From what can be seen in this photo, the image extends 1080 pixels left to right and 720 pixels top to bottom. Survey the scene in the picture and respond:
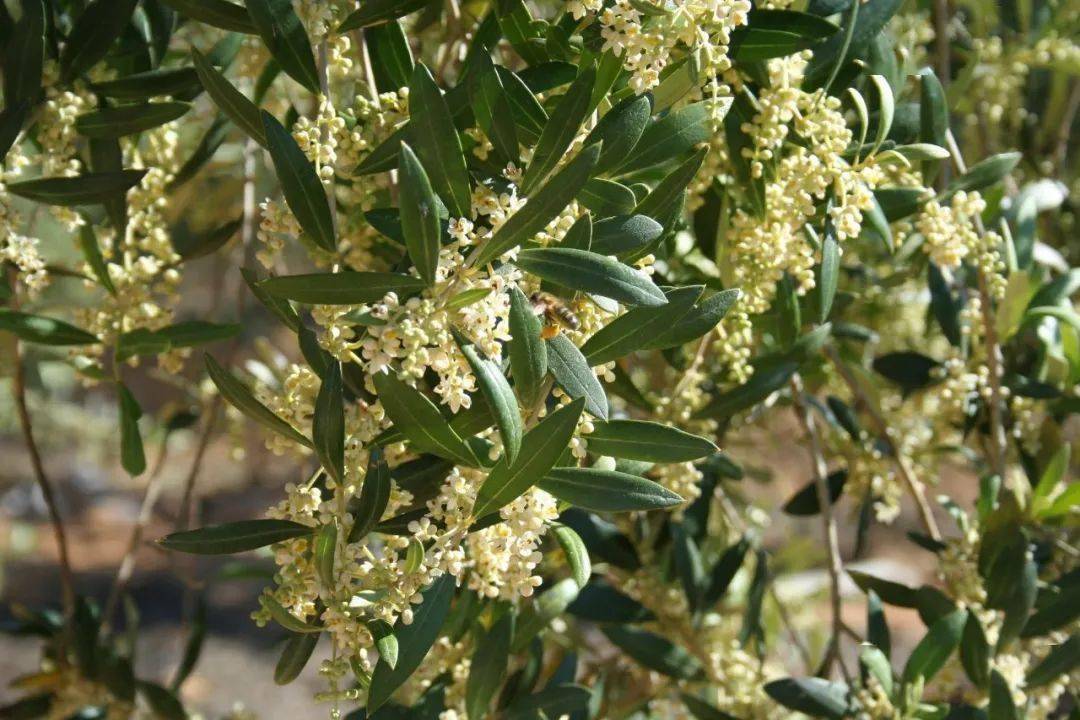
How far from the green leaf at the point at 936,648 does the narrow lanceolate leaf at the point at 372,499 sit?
26.6 inches

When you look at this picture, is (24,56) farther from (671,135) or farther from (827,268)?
(827,268)

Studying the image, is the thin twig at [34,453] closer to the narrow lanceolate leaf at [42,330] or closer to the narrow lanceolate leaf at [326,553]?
the narrow lanceolate leaf at [42,330]

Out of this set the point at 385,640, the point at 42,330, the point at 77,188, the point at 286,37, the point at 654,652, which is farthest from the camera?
the point at 654,652

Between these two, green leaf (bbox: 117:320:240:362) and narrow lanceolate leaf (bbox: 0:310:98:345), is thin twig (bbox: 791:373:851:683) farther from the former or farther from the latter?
narrow lanceolate leaf (bbox: 0:310:98:345)

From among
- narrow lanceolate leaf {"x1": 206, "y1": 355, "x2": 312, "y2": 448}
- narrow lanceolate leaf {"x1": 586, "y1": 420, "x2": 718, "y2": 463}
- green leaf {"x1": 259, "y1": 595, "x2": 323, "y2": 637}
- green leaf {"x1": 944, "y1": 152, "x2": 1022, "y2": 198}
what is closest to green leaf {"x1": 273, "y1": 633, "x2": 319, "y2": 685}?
green leaf {"x1": 259, "y1": 595, "x2": 323, "y2": 637}

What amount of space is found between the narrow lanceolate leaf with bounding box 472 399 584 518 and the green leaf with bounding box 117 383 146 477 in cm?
50

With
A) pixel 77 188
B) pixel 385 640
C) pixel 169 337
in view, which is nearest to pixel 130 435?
pixel 169 337

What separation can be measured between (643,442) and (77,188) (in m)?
0.56

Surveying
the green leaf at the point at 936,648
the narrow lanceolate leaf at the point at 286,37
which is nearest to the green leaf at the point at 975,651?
the green leaf at the point at 936,648

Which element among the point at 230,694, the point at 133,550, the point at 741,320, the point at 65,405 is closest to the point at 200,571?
the point at 230,694

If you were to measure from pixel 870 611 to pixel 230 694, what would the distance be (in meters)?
3.46

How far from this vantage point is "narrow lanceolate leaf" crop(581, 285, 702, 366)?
0.78 meters

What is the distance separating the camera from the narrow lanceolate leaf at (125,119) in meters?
0.97

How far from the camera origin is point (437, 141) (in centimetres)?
74
